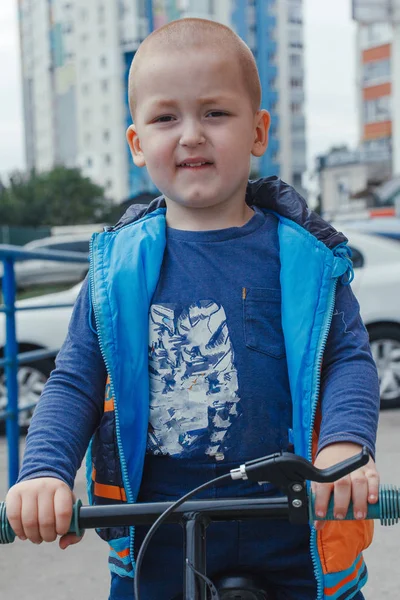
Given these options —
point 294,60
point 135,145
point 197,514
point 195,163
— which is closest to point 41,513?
point 197,514

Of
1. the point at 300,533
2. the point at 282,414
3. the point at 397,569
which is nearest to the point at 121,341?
the point at 282,414

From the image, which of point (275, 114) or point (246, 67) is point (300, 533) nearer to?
point (246, 67)

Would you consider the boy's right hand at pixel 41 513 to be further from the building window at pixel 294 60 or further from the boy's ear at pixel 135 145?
the building window at pixel 294 60

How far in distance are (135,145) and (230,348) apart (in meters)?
0.49

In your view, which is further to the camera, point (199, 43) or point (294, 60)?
point (294, 60)

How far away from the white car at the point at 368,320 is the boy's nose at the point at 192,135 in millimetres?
5167

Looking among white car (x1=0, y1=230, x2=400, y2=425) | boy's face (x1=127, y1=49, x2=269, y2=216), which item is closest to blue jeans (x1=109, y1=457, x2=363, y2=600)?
boy's face (x1=127, y1=49, x2=269, y2=216)

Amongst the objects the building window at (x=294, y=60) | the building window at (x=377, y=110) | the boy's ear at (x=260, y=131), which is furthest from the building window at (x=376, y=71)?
the boy's ear at (x=260, y=131)

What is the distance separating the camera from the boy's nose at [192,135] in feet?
5.22

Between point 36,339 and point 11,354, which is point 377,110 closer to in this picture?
point 36,339

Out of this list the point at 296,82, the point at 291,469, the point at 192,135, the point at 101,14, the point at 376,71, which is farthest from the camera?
the point at 296,82

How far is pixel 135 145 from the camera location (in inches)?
72.6

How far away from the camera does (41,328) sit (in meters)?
6.93

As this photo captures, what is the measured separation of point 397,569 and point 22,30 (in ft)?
336
